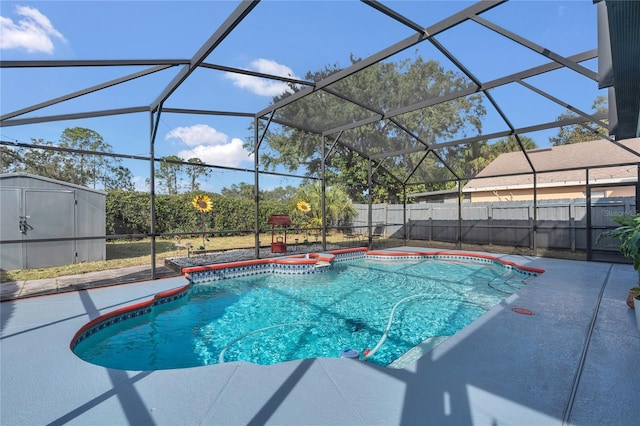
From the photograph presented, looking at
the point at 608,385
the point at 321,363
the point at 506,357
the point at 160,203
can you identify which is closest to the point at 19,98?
the point at 160,203

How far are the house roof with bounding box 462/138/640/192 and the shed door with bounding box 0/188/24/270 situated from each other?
12220 millimetres

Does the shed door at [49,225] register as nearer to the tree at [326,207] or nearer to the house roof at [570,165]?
the tree at [326,207]

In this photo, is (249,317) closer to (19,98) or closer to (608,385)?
(608,385)

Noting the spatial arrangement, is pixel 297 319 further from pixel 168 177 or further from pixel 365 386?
pixel 168 177

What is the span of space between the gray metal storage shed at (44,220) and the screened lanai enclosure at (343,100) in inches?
5.3

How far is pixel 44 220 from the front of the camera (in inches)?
272

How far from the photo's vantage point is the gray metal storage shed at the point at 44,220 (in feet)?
21.4

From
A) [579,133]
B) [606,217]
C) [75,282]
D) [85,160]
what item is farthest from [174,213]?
[579,133]

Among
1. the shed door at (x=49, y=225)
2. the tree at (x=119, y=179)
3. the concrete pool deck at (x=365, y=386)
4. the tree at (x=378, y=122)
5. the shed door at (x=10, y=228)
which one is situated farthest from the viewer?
the tree at (x=119, y=179)

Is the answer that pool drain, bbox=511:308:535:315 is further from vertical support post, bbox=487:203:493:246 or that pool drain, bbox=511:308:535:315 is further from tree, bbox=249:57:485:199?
vertical support post, bbox=487:203:493:246

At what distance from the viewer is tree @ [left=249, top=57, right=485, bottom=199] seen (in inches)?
397

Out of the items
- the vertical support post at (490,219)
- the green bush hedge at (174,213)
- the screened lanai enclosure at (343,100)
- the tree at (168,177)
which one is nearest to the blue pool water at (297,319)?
the screened lanai enclosure at (343,100)

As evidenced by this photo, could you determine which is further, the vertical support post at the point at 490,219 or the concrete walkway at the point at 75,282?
the vertical support post at the point at 490,219

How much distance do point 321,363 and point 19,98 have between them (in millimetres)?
8882
